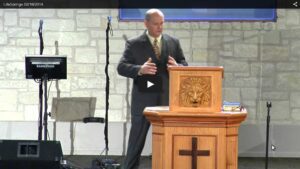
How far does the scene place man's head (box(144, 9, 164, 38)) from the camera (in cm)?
599

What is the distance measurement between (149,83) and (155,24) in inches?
22.6

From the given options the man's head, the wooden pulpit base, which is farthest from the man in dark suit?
the wooden pulpit base

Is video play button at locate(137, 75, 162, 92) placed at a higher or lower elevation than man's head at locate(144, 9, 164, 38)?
lower

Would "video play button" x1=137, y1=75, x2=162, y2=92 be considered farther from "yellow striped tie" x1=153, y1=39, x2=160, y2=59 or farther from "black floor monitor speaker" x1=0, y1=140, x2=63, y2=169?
"black floor monitor speaker" x1=0, y1=140, x2=63, y2=169

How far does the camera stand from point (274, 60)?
800 cm

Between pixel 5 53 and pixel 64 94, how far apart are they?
916 mm

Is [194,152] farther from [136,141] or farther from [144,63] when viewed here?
[144,63]

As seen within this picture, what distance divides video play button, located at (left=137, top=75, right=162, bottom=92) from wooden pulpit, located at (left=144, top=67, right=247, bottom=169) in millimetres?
1946

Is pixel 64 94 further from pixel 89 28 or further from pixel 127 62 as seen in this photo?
pixel 127 62

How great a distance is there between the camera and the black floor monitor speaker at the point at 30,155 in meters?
4.85

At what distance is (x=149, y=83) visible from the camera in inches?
242

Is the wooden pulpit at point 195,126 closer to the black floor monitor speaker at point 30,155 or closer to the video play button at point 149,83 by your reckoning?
the black floor monitor speaker at point 30,155

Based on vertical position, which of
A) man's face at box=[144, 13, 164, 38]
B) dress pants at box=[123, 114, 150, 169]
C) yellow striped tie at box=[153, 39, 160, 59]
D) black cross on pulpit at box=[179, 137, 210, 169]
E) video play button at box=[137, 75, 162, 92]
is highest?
man's face at box=[144, 13, 164, 38]

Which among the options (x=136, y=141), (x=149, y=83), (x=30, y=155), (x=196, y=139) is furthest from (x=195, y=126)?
(x=149, y=83)
